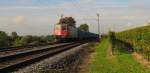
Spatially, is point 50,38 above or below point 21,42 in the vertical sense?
above

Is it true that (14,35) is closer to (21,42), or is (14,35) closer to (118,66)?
(21,42)

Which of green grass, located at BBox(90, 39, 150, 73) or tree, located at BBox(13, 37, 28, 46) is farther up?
tree, located at BBox(13, 37, 28, 46)

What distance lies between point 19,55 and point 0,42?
21.3m

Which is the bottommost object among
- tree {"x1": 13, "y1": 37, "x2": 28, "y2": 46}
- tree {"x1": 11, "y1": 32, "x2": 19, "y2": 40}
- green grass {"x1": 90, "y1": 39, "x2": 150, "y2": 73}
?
green grass {"x1": 90, "y1": 39, "x2": 150, "y2": 73}

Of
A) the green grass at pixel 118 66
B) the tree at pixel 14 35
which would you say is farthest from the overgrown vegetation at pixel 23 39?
the green grass at pixel 118 66

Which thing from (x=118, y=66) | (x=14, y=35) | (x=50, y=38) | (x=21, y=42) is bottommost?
(x=118, y=66)

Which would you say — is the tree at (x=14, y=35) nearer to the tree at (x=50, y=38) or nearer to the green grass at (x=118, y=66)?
the tree at (x=50, y=38)

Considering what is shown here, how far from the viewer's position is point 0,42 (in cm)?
4988

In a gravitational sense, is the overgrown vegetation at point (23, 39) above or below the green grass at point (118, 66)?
above

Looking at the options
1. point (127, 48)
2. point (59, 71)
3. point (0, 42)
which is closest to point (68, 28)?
point (0, 42)

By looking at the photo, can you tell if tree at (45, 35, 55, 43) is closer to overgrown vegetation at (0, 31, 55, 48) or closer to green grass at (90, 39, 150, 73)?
overgrown vegetation at (0, 31, 55, 48)

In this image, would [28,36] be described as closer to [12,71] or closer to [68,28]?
[68,28]

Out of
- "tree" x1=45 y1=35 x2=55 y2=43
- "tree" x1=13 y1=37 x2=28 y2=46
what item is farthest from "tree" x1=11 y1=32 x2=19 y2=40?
"tree" x1=45 y1=35 x2=55 y2=43

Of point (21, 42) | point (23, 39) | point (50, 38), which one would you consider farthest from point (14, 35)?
point (21, 42)
